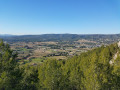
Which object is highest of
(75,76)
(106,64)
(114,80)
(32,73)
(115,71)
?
(106,64)

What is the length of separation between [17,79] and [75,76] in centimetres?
1455

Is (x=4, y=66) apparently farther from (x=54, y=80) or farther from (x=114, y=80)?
(x=114, y=80)

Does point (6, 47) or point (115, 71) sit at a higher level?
point (6, 47)

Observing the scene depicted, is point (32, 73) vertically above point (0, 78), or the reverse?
point (0, 78)

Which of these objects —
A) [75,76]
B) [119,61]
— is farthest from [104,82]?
[75,76]

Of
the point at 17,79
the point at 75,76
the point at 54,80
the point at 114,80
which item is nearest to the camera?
the point at 114,80

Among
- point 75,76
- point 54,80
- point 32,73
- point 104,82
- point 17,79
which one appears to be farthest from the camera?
point 32,73

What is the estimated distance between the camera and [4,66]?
59.0ft

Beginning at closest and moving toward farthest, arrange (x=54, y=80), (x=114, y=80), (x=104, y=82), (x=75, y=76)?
1. (x=104, y=82)
2. (x=114, y=80)
3. (x=54, y=80)
4. (x=75, y=76)

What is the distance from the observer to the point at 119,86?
58.3 feet

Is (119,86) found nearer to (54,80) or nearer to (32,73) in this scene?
(54,80)

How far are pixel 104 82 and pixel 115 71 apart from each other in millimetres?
4394

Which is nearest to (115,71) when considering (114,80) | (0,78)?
(114,80)

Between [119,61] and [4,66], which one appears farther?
[119,61]
